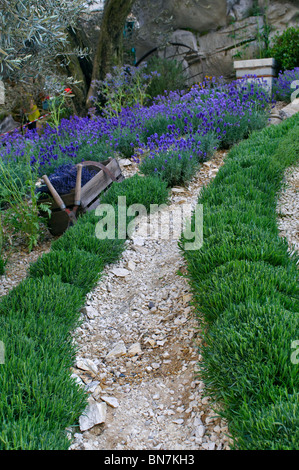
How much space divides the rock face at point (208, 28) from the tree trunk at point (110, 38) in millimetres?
2401

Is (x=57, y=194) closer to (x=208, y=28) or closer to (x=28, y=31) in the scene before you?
(x=28, y=31)

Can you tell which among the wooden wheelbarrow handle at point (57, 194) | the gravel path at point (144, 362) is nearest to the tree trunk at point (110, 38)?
the wooden wheelbarrow handle at point (57, 194)

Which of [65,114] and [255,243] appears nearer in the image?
[255,243]

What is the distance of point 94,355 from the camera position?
285cm

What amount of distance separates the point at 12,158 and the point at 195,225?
3.23m

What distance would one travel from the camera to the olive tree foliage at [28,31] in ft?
9.30

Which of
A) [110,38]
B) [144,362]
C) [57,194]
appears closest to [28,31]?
[57,194]

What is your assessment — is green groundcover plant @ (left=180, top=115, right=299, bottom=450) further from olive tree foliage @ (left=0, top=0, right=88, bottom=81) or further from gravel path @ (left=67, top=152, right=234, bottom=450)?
olive tree foliage @ (left=0, top=0, right=88, bottom=81)

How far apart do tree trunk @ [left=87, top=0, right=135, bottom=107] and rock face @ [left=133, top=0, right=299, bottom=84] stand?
2401 mm

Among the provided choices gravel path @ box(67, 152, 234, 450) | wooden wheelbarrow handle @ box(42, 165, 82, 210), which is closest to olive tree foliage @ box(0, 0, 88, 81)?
wooden wheelbarrow handle @ box(42, 165, 82, 210)

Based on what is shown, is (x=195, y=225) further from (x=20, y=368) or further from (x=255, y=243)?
(x=20, y=368)

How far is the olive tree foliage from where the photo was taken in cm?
284

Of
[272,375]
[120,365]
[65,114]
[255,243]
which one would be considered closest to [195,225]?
[255,243]

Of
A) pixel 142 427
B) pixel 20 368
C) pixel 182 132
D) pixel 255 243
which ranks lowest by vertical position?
pixel 142 427
